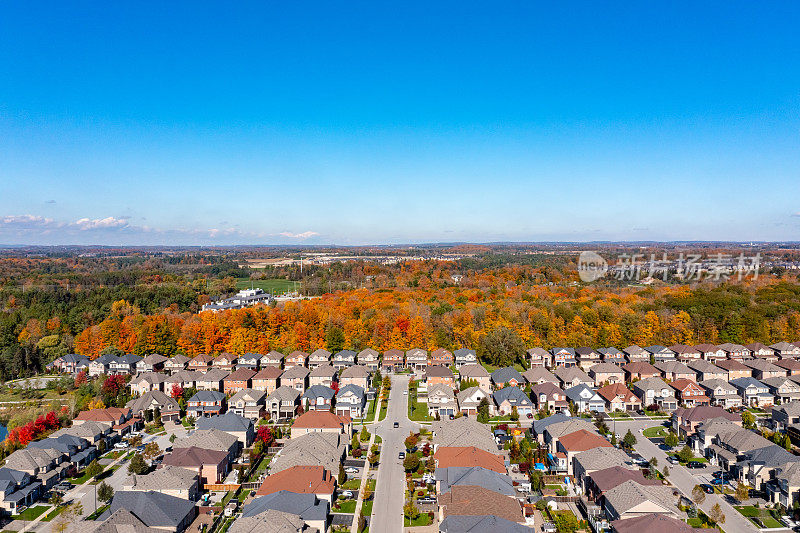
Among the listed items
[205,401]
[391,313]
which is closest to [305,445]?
[205,401]

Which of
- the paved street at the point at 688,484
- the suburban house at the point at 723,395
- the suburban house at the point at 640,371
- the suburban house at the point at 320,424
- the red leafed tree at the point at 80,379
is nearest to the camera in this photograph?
the paved street at the point at 688,484

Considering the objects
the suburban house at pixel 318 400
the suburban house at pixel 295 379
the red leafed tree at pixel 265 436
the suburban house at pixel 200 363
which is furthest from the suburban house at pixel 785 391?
the suburban house at pixel 200 363

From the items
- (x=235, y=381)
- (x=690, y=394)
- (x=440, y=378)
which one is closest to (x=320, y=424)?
(x=440, y=378)

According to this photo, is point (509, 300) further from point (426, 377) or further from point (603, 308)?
point (426, 377)

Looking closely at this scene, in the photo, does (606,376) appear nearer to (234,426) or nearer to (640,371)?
(640,371)

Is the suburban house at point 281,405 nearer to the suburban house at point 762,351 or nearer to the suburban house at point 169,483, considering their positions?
the suburban house at point 169,483

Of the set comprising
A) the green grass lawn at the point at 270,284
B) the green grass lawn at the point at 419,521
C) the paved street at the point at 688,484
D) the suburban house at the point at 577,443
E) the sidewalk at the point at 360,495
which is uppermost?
the green grass lawn at the point at 270,284
